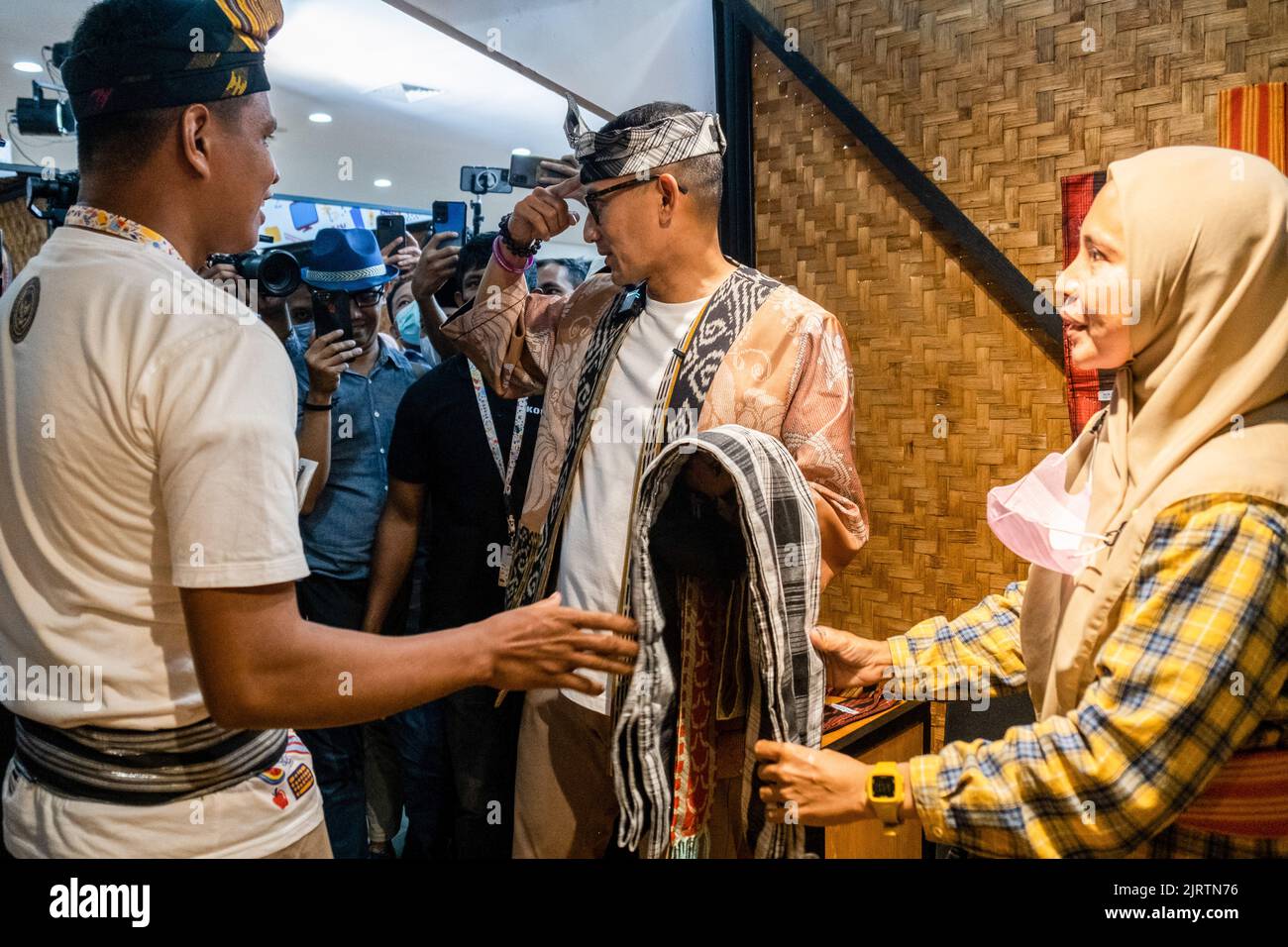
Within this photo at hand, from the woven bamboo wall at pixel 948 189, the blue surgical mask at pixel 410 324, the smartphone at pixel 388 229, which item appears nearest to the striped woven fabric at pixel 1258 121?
the woven bamboo wall at pixel 948 189

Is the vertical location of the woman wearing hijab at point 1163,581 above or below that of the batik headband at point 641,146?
below

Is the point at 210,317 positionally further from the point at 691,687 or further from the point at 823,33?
the point at 823,33

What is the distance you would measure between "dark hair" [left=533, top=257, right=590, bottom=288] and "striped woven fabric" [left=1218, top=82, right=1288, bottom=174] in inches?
67.8

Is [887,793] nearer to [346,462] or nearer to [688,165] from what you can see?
[688,165]

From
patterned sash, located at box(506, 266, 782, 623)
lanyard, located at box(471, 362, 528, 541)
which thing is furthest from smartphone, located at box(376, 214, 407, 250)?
patterned sash, located at box(506, 266, 782, 623)

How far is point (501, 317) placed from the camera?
5.70 ft

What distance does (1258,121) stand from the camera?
1.66 m

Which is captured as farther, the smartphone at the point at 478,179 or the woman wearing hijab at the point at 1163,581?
the smartphone at the point at 478,179

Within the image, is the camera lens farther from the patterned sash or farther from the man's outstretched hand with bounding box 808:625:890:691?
the man's outstretched hand with bounding box 808:625:890:691

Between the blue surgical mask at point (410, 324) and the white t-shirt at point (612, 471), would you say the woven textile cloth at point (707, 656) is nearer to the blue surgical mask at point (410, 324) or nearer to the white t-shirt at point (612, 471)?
the white t-shirt at point (612, 471)

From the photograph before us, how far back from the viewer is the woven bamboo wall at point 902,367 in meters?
2.07

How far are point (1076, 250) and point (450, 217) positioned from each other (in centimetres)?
143

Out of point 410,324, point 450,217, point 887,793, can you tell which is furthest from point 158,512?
point 410,324
